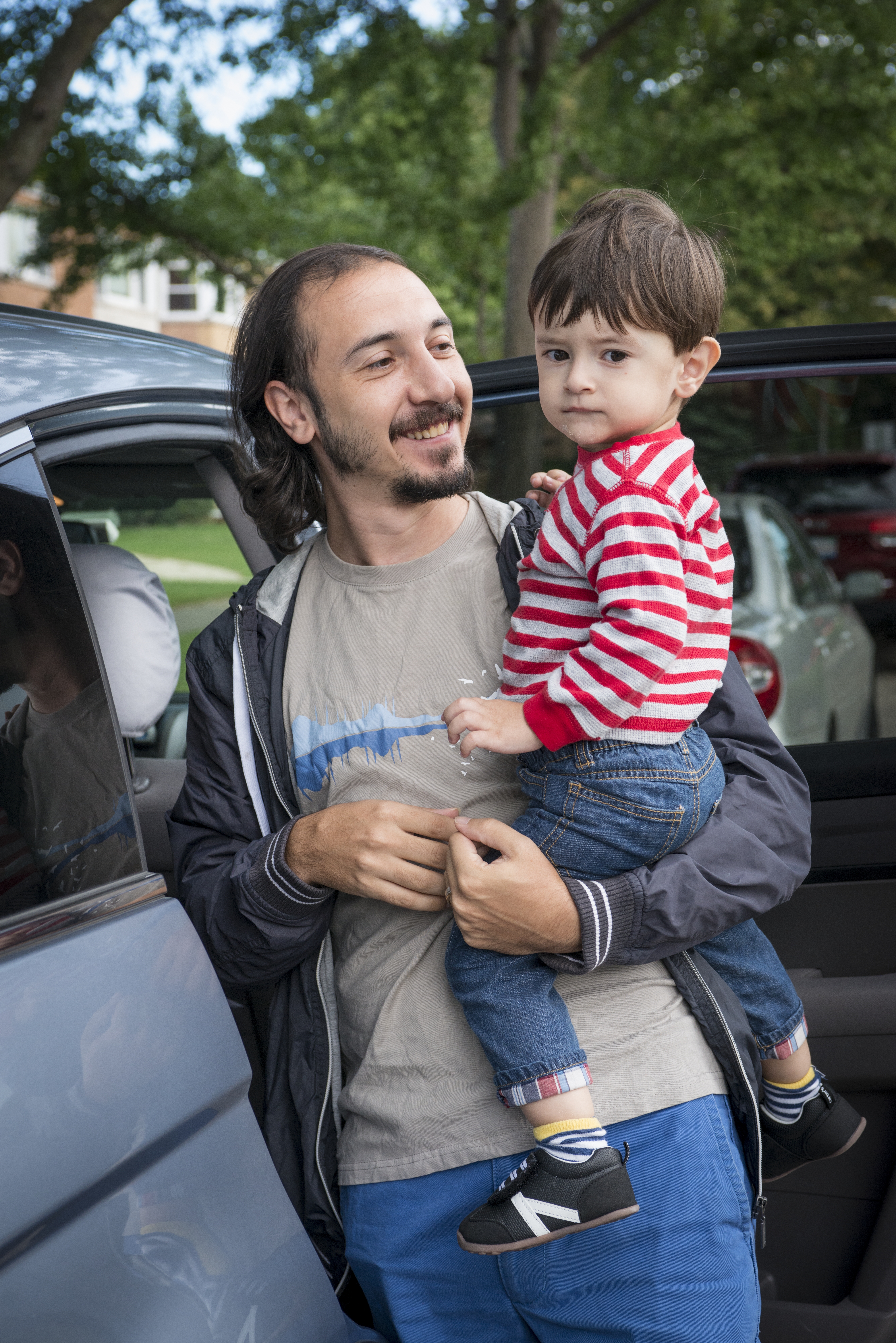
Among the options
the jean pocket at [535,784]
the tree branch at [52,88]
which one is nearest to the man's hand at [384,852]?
the jean pocket at [535,784]

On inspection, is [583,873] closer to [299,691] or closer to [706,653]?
[706,653]

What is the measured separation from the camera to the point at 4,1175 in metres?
1.24

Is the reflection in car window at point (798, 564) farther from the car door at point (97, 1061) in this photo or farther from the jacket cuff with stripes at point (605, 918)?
the car door at point (97, 1061)

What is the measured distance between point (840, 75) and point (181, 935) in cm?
1335

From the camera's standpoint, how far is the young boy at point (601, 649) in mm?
1594

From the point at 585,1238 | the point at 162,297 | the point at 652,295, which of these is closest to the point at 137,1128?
the point at 585,1238

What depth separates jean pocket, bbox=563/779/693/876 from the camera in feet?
5.46

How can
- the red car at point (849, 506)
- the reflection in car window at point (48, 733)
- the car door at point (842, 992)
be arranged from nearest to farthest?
the reflection in car window at point (48, 733) < the car door at point (842, 992) < the red car at point (849, 506)

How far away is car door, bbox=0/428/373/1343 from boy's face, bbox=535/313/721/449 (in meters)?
0.76

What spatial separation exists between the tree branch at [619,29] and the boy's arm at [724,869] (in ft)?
38.1

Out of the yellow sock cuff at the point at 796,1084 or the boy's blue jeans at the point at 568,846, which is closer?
the boy's blue jeans at the point at 568,846

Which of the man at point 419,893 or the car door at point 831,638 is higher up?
the man at point 419,893

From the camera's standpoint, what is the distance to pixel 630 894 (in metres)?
1.65

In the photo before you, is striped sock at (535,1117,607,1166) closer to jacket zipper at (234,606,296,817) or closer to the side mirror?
jacket zipper at (234,606,296,817)
